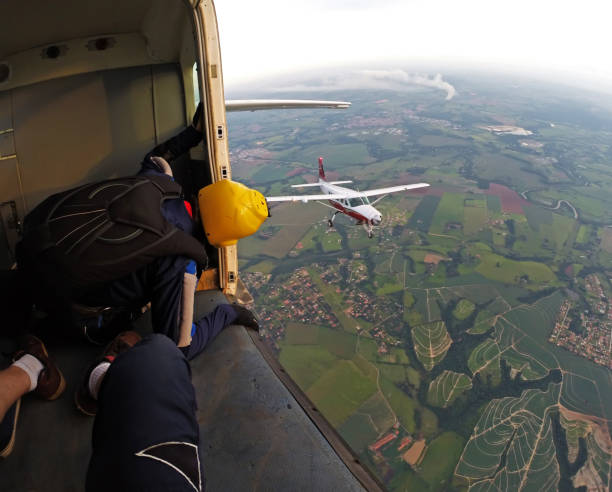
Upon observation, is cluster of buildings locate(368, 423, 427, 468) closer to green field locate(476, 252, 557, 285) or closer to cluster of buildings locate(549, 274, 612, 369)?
cluster of buildings locate(549, 274, 612, 369)

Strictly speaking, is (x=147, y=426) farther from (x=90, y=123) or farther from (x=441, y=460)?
(x=441, y=460)

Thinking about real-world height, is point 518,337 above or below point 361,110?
below

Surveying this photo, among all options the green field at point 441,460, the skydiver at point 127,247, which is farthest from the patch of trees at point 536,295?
the skydiver at point 127,247

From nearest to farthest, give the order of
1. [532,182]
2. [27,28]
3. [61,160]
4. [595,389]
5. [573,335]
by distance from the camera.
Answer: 1. [27,28]
2. [61,160]
3. [595,389]
4. [573,335]
5. [532,182]

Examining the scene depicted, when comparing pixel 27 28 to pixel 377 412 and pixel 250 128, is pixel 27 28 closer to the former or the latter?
pixel 377 412

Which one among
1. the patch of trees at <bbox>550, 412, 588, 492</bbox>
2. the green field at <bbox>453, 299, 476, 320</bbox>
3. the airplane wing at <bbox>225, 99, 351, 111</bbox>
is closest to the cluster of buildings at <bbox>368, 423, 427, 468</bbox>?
the patch of trees at <bbox>550, 412, 588, 492</bbox>

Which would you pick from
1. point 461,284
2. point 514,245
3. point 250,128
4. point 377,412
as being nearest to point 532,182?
point 514,245
